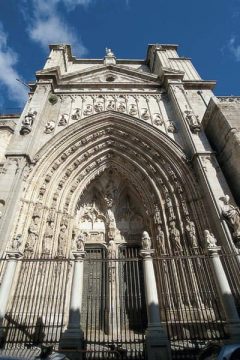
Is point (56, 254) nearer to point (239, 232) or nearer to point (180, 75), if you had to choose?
point (239, 232)

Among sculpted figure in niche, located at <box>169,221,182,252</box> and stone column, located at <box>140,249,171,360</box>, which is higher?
sculpted figure in niche, located at <box>169,221,182,252</box>

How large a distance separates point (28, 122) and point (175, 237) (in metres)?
6.99

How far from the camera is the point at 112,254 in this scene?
27.2 feet

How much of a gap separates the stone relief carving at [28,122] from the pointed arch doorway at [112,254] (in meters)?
3.31

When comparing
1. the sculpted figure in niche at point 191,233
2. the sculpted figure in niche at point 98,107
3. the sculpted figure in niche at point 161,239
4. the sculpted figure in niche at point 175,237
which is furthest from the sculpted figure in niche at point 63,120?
the sculpted figure in niche at point 191,233

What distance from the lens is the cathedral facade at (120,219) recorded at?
17.0ft

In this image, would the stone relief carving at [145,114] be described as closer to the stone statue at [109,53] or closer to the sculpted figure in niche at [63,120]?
the sculpted figure in niche at [63,120]

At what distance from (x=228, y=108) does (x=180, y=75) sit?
4428 millimetres

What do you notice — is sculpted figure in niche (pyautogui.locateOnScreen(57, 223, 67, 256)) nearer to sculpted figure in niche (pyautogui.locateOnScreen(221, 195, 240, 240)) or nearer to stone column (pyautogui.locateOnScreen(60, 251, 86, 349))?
stone column (pyautogui.locateOnScreen(60, 251, 86, 349))

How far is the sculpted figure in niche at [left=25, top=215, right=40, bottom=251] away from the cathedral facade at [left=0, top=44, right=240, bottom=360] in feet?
0.11

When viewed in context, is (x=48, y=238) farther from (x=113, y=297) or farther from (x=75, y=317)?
(x=75, y=317)

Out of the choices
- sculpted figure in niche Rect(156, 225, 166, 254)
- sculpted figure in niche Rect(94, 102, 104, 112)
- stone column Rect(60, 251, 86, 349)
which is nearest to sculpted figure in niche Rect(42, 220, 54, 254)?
stone column Rect(60, 251, 86, 349)

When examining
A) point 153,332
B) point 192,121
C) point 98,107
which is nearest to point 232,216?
point 153,332

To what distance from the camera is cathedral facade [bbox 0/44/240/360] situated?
5.17 m
